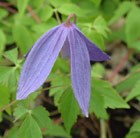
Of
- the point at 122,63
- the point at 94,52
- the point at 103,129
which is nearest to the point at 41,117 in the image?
the point at 94,52

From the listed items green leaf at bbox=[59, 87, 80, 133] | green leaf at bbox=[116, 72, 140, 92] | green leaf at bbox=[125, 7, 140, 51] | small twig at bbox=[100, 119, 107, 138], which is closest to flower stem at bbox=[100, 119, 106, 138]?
small twig at bbox=[100, 119, 107, 138]

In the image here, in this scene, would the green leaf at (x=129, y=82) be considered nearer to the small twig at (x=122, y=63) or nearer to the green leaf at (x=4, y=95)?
the small twig at (x=122, y=63)

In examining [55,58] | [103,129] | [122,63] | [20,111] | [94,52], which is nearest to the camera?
[55,58]

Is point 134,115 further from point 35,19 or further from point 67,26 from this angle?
point 67,26

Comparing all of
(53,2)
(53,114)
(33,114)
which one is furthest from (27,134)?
(53,114)

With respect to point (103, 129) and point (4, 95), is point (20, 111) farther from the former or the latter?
point (103, 129)

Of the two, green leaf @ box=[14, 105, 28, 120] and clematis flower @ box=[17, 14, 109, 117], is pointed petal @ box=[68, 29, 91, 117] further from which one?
green leaf @ box=[14, 105, 28, 120]
